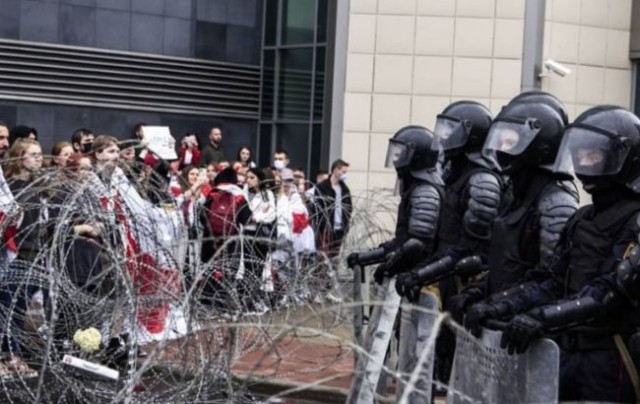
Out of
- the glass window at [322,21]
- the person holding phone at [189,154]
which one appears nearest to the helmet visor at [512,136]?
the person holding phone at [189,154]

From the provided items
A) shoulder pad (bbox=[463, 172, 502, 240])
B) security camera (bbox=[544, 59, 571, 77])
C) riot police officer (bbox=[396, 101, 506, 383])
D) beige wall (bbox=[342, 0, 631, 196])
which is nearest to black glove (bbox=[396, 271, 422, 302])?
riot police officer (bbox=[396, 101, 506, 383])

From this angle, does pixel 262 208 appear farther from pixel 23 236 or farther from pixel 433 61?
pixel 433 61

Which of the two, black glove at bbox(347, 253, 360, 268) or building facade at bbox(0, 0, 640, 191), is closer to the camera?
black glove at bbox(347, 253, 360, 268)

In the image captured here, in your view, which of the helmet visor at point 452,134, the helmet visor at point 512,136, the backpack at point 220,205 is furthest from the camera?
the backpack at point 220,205

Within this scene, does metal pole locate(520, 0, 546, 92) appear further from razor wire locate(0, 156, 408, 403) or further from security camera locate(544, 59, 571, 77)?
razor wire locate(0, 156, 408, 403)

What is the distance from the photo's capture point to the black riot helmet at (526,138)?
8.55 metres

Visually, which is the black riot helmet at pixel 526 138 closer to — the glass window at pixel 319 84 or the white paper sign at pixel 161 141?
the white paper sign at pixel 161 141

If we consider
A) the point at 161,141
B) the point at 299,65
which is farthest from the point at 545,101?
the point at 299,65

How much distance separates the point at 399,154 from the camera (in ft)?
38.9

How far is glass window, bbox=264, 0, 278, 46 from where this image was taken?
27359mm

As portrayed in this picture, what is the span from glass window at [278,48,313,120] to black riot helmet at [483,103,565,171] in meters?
17.6

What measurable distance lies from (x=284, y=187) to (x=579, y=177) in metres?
9.63

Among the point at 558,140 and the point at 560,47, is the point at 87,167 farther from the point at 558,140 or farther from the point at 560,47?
the point at 560,47

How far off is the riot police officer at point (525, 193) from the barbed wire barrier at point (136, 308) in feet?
1.98
